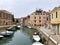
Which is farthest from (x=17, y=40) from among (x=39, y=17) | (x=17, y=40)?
(x=39, y=17)

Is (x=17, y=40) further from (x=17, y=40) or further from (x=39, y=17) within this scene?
(x=39, y=17)

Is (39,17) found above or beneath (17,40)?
above

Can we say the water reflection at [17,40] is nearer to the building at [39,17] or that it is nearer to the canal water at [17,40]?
the canal water at [17,40]

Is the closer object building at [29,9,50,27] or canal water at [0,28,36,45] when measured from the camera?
canal water at [0,28,36,45]

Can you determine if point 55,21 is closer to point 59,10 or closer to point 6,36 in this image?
point 59,10

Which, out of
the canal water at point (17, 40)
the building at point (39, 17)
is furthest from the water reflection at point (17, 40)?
the building at point (39, 17)

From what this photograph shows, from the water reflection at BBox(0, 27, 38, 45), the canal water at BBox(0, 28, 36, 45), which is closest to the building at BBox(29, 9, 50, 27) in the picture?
the water reflection at BBox(0, 27, 38, 45)

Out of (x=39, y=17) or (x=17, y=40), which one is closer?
(x=17, y=40)

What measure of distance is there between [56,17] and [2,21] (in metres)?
58.8

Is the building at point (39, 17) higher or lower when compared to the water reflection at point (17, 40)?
higher

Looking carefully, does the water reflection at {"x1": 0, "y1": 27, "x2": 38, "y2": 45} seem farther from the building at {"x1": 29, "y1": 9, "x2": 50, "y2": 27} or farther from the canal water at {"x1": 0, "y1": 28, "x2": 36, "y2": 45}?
the building at {"x1": 29, "y1": 9, "x2": 50, "y2": 27}

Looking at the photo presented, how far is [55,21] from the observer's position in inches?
1364

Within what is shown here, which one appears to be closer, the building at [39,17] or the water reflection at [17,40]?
the water reflection at [17,40]

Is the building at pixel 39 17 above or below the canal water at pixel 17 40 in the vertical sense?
above
